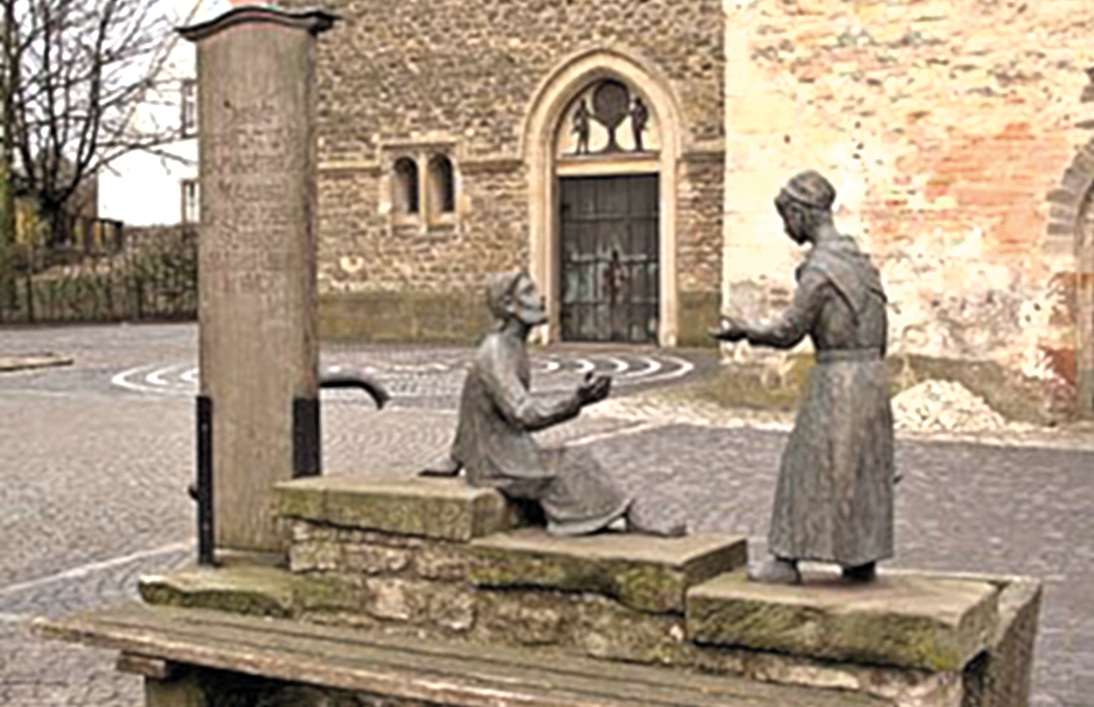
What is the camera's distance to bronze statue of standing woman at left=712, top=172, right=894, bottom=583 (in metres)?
4.80

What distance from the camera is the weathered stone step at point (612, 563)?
4.89 m

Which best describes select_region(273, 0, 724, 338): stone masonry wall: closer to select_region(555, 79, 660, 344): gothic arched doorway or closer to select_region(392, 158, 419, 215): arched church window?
select_region(392, 158, 419, 215): arched church window

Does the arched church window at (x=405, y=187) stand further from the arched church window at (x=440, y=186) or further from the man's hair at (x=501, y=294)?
the man's hair at (x=501, y=294)

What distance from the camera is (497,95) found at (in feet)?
84.4

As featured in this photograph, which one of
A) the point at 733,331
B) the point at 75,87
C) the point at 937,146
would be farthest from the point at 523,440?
the point at 75,87

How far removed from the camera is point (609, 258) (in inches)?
989

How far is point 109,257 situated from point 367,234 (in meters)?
13.8

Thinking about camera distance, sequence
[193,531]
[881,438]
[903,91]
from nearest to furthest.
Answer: [881,438] → [193,531] → [903,91]

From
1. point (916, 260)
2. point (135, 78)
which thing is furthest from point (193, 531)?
point (135, 78)

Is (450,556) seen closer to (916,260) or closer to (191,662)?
(191,662)

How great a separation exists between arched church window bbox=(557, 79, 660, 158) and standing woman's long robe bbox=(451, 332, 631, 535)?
19.3 m

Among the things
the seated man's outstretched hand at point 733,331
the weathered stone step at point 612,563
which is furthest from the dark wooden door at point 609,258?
the seated man's outstretched hand at point 733,331

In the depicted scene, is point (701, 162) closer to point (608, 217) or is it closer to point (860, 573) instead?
point (608, 217)

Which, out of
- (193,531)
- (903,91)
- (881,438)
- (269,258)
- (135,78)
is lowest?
(193,531)
